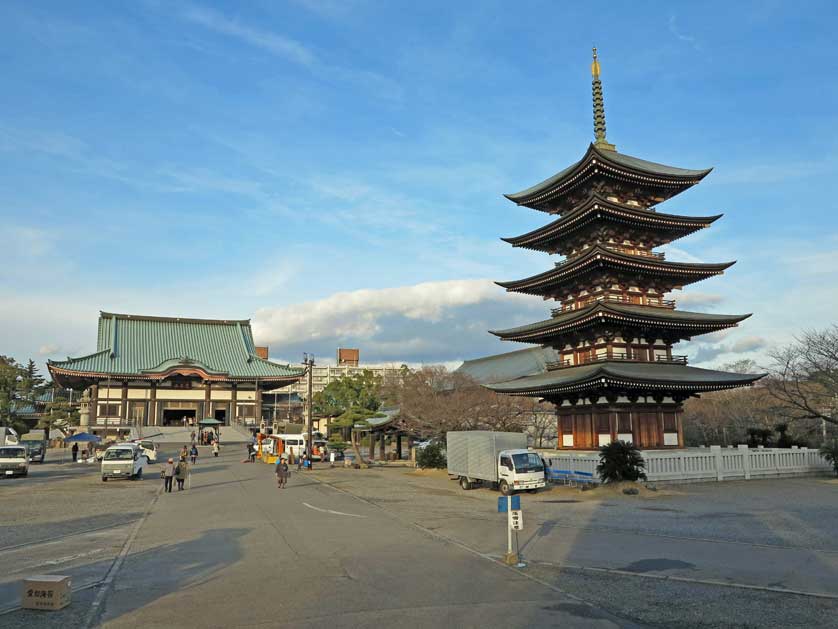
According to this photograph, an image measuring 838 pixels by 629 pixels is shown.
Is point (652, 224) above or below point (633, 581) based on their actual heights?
above

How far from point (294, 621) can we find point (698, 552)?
968 centimetres

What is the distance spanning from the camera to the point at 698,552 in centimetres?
1438

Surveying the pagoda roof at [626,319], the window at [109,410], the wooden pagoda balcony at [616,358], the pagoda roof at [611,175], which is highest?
the pagoda roof at [611,175]

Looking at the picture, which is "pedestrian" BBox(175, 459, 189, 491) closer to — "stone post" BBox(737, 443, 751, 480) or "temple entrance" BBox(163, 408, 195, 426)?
"stone post" BBox(737, 443, 751, 480)

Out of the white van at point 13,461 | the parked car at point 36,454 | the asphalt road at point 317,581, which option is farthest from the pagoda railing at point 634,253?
the parked car at point 36,454

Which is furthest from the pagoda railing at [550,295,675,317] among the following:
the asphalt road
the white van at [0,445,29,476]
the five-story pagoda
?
the white van at [0,445,29,476]

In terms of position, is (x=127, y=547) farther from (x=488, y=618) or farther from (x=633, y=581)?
(x=633, y=581)

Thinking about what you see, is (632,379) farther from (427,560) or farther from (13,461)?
(13,461)

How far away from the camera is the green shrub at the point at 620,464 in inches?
1114

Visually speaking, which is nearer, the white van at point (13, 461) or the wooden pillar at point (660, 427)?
the wooden pillar at point (660, 427)

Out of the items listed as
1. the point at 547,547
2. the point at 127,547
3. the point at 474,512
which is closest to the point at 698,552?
the point at 547,547

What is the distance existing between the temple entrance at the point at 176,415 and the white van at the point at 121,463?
4325cm

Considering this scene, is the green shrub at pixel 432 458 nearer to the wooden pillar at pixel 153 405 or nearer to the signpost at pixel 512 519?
the signpost at pixel 512 519

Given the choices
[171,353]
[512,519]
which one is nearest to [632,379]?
[512,519]
